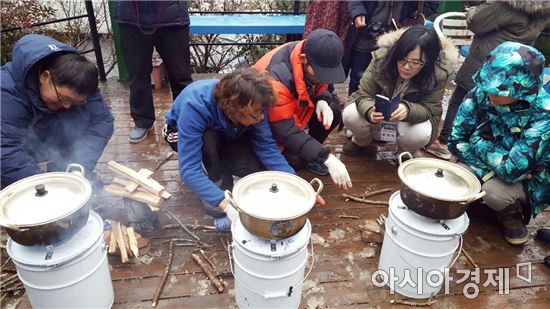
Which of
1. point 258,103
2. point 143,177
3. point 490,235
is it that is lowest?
point 490,235

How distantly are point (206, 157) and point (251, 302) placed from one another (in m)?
1.06

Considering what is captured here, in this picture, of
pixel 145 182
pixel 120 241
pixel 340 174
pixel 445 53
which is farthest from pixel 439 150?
pixel 120 241

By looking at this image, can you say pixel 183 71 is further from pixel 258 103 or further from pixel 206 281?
pixel 206 281

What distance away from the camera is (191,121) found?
2.51 meters

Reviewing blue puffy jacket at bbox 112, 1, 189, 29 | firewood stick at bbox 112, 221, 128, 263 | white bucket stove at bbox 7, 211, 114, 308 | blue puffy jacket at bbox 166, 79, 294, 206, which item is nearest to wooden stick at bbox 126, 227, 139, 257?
firewood stick at bbox 112, 221, 128, 263

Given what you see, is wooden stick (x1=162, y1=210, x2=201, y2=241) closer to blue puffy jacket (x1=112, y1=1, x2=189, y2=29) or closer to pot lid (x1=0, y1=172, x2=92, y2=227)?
pot lid (x1=0, y1=172, x2=92, y2=227)

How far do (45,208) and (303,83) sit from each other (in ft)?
5.92

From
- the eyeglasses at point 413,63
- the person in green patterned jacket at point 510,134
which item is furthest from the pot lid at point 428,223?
the eyeglasses at point 413,63

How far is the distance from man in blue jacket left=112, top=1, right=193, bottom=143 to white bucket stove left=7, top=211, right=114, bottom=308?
2.03 meters

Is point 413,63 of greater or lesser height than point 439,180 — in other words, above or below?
above

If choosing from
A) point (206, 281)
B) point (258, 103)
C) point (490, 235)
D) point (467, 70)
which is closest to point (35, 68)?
point (258, 103)

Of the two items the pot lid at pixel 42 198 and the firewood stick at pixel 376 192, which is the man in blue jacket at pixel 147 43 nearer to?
the pot lid at pixel 42 198

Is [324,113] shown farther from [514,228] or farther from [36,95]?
[36,95]

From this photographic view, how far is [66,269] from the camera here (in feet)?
6.37
